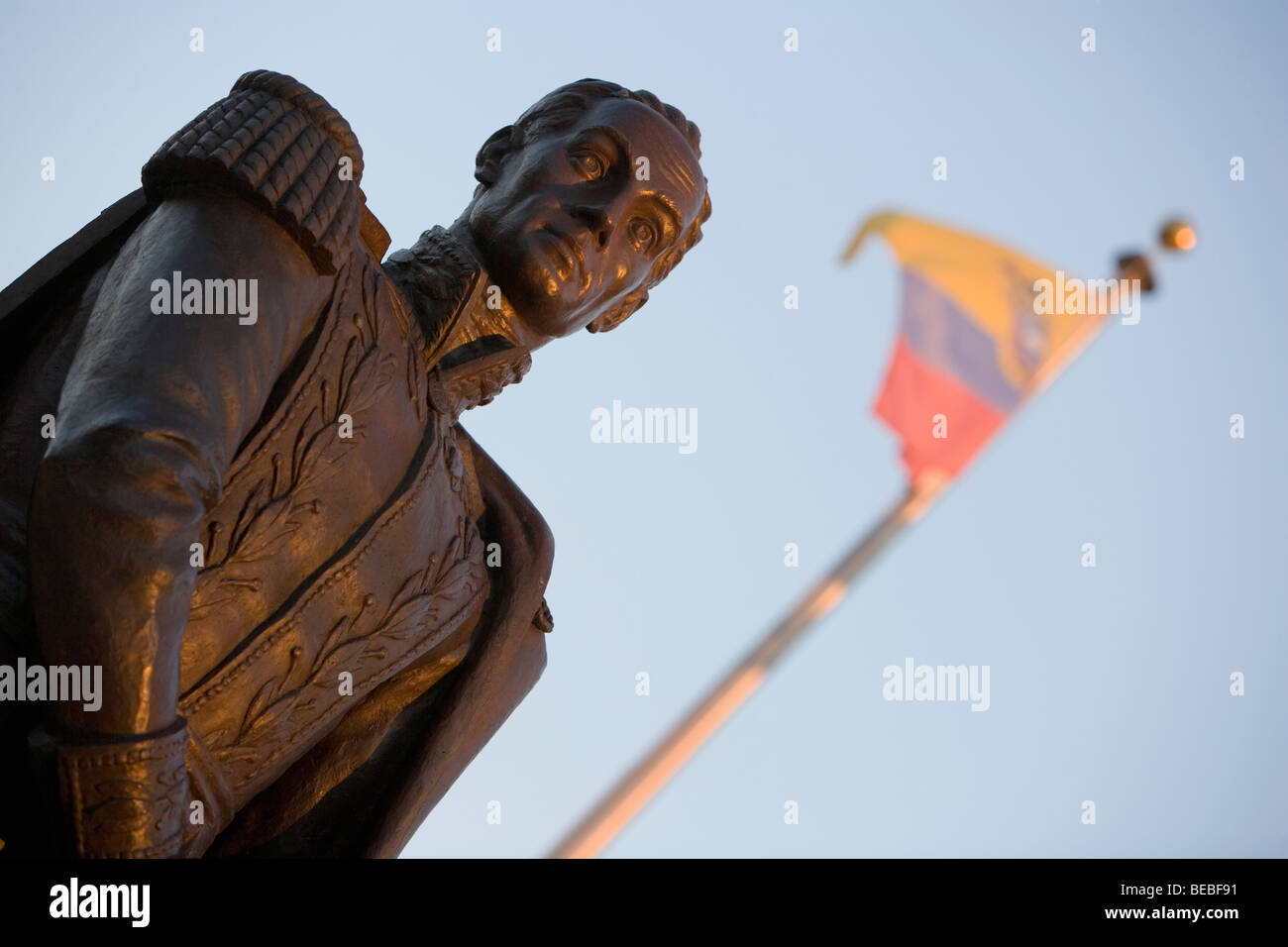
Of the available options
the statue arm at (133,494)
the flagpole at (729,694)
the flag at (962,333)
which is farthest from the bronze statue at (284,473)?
the flag at (962,333)

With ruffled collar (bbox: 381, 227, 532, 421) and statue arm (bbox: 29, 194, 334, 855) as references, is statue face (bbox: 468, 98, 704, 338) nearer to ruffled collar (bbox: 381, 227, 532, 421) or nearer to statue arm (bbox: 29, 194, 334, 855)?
ruffled collar (bbox: 381, 227, 532, 421)

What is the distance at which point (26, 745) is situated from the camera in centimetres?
330

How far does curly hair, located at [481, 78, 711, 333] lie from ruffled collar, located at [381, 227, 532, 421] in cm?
60

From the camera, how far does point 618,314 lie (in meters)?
5.33

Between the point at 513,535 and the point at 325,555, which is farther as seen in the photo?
the point at 513,535

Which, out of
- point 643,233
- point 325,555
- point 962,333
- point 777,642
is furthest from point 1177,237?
point 325,555

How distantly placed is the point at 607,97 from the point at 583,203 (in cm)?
60

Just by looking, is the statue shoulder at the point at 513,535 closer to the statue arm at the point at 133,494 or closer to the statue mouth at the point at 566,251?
the statue mouth at the point at 566,251

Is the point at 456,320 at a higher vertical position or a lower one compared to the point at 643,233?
lower

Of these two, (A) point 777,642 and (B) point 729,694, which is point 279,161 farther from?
(A) point 777,642

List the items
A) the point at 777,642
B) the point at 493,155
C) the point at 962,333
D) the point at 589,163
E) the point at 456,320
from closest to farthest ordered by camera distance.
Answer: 1. the point at 456,320
2. the point at 589,163
3. the point at 493,155
4. the point at 777,642
5. the point at 962,333

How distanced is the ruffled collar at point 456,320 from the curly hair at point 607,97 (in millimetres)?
604
